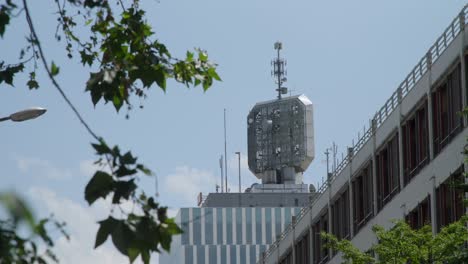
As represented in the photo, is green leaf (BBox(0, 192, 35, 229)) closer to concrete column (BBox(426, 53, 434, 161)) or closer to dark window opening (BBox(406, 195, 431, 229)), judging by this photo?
dark window opening (BBox(406, 195, 431, 229))

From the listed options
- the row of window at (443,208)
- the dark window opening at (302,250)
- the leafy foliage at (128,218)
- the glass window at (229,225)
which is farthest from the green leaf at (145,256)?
the glass window at (229,225)

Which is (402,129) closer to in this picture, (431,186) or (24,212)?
(431,186)

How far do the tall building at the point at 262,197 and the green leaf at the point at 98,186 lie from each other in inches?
6259

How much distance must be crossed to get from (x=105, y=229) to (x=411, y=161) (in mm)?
44862

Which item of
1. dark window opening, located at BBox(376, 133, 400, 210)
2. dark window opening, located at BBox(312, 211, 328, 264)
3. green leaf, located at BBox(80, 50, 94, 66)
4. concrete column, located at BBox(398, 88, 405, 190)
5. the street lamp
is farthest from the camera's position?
dark window opening, located at BBox(312, 211, 328, 264)

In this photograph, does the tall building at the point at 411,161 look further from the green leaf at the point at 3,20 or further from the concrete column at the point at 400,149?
the green leaf at the point at 3,20

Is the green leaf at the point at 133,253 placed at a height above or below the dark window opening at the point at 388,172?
below

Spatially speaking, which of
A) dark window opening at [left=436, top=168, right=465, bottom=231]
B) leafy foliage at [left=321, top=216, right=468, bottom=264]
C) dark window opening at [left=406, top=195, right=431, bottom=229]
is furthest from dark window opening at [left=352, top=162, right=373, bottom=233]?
leafy foliage at [left=321, top=216, right=468, bottom=264]

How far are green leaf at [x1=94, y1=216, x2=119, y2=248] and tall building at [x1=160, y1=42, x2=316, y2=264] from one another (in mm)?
159103

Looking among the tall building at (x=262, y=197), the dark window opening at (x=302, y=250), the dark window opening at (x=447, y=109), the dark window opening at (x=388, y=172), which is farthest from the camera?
the tall building at (x=262, y=197)

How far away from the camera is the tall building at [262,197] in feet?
550

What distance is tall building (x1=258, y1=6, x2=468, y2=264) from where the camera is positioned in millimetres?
46000

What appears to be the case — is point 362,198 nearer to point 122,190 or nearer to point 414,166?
point 414,166

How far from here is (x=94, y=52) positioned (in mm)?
13086
